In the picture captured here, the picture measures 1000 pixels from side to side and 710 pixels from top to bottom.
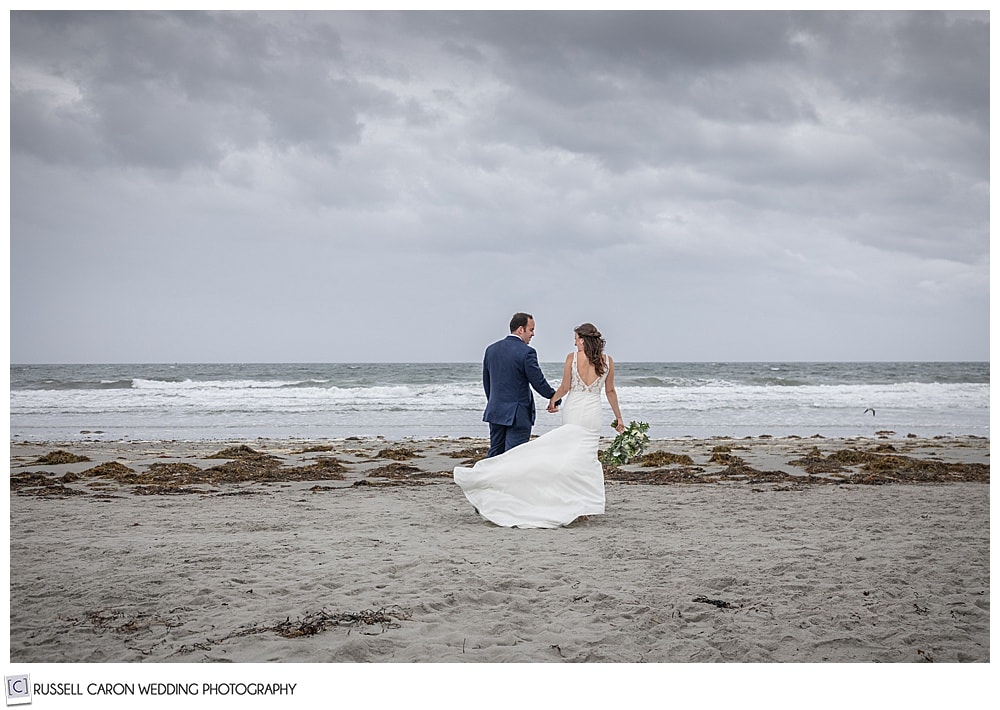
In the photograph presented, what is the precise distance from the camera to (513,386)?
5.98 m

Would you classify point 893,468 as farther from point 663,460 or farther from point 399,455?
point 399,455

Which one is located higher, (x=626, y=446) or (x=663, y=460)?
(x=626, y=446)

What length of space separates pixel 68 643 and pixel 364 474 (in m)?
5.48

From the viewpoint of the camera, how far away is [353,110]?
6.89 metres

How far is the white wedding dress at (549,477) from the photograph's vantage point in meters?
5.53

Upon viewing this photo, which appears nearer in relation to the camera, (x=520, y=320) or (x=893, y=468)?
(x=520, y=320)

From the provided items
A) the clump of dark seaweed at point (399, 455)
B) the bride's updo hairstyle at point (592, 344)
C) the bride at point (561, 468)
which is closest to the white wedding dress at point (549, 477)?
the bride at point (561, 468)

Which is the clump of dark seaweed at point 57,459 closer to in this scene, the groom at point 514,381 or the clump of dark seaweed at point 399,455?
the clump of dark seaweed at point 399,455

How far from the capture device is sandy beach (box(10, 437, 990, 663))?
3.11m

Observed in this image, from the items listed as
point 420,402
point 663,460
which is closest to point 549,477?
point 663,460

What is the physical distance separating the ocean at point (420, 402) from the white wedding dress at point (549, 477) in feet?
16.2

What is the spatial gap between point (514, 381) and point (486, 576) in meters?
2.20
